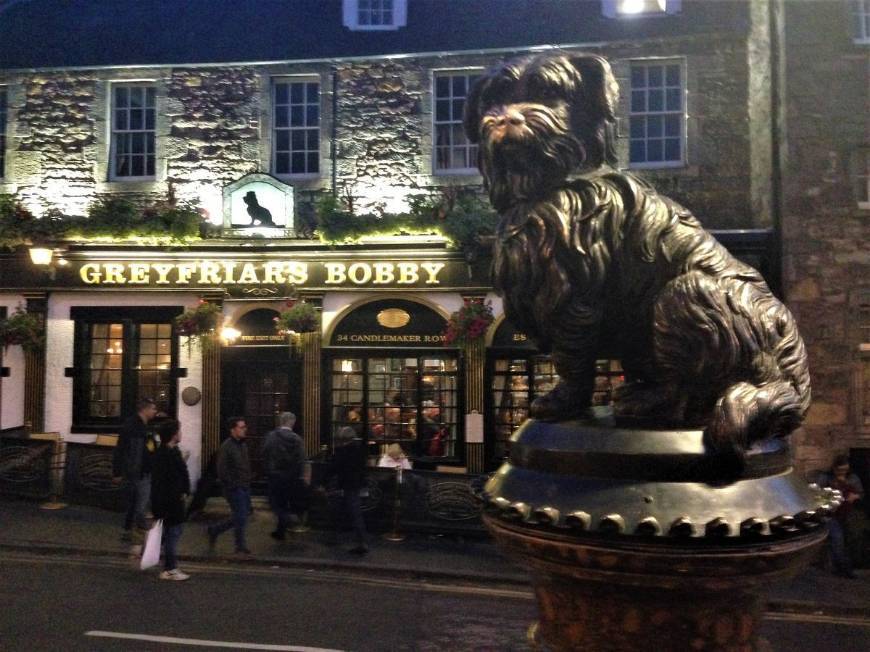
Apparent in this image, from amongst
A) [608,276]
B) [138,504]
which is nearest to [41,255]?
[138,504]

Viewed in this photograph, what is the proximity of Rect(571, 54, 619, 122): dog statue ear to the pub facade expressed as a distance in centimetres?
1079

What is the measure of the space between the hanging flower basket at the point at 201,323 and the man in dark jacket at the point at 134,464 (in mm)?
2784

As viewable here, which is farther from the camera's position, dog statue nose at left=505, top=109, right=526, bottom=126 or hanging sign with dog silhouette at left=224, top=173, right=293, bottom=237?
hanging sign with dog silhouette at left=224, top=173, right=293, bottom=237

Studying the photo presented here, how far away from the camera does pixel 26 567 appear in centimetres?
895

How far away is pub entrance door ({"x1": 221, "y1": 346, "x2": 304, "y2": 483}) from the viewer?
13.7 meters

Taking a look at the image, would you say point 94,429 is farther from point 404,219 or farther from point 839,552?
point 839,552

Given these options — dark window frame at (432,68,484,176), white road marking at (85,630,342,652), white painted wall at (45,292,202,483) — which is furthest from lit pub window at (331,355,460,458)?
white road marking at (85,630,342,652)

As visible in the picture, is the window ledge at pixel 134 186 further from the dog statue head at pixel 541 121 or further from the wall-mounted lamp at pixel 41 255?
the dog statue head at pixel 541 121

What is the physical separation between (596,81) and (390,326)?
11655 millimetres

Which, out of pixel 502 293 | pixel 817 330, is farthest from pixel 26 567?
pixel 817 330

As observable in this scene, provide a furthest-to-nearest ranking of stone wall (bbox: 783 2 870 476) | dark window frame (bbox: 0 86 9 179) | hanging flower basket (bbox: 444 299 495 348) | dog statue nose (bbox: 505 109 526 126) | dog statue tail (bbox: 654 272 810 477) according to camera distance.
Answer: dark window frame (bbox: 0 86 9 179) → hanging flower basket (bbox: 444 299 495 348) → stone wall (bbox: 783 2 870 476) → dog statue nose (bbox: 505 109 526 126) → dog statue tail (bbox: 654 272 810 477)

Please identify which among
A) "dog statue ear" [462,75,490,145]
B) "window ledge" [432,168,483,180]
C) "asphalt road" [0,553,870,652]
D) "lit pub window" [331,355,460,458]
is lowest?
"asphalt road" [0,553,870,652]

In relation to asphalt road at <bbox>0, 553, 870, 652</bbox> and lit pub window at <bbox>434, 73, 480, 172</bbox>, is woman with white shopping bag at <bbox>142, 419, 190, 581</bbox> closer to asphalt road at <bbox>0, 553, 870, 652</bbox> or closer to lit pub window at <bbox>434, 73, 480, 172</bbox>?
asphalt road at <bbox>0, 553, 870, 652</bbox>

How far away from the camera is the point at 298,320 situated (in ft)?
42.2
